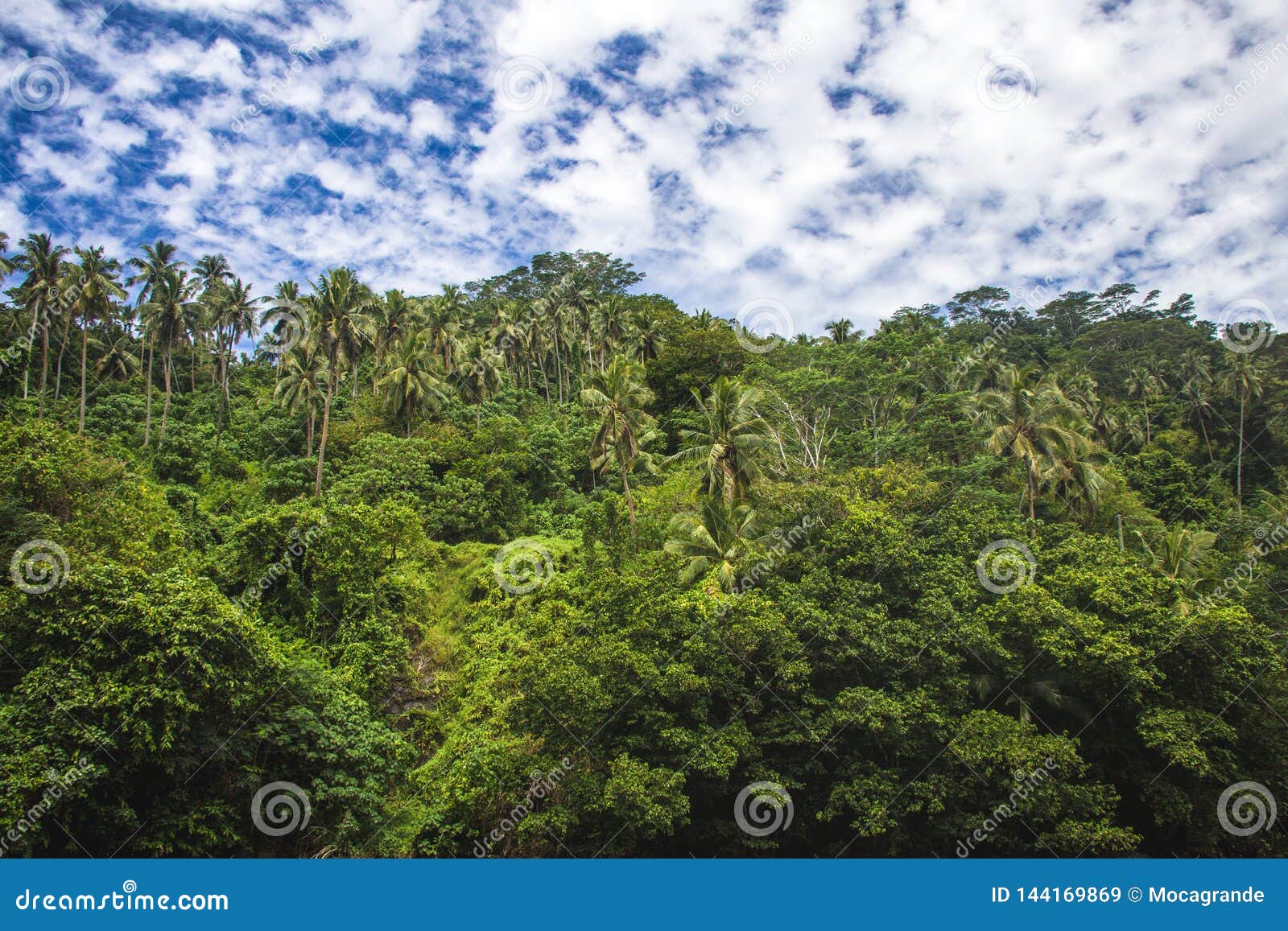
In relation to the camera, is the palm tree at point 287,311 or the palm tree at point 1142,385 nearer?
the palm tree at point 287,311

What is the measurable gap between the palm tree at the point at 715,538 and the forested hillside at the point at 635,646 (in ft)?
0.48

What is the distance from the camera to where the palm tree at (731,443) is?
25766mm

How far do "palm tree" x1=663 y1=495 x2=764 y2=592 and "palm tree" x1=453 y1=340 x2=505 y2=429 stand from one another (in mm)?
21278

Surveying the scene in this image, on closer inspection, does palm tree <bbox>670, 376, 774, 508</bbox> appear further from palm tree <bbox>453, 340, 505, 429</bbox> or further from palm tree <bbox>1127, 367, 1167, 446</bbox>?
palm tree <bbox>1127, 367, 1167, 446</bbox>

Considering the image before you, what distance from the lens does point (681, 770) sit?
16.1 metres

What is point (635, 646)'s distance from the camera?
18734mm

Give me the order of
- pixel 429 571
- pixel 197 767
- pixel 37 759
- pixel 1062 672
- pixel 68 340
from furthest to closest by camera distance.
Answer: pixel 68 340 → pixel 429 571 → pixel 1062 672 → pixel 197 767 → pixel 37 759

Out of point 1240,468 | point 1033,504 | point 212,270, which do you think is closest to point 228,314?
point 212,270

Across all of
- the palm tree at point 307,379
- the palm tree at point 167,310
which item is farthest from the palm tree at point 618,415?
the palm tree at point 167,310

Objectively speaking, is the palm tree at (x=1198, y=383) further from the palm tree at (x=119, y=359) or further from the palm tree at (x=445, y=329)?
the palm tree at (x=119, y=359)

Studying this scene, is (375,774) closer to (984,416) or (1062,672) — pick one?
(1062,672)

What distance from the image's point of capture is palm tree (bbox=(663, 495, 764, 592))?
2381 cm

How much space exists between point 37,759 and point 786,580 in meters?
17.1

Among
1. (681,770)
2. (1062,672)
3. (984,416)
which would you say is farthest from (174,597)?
(984,416)
